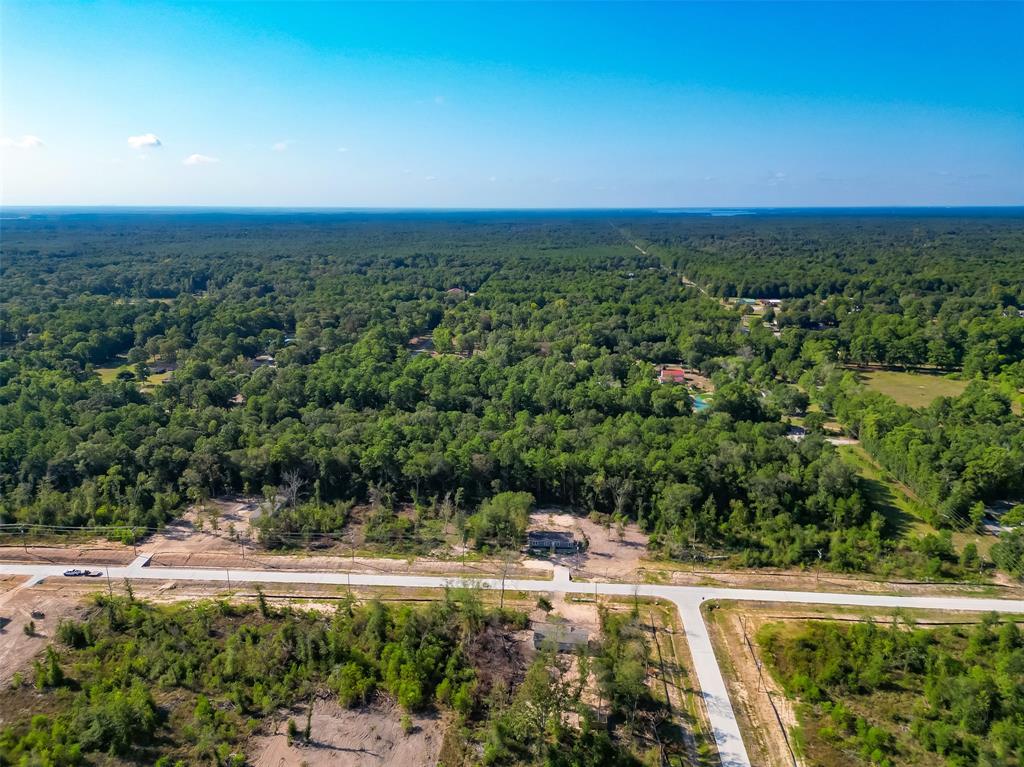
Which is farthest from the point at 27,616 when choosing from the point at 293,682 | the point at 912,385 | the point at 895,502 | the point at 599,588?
the point at 912,385

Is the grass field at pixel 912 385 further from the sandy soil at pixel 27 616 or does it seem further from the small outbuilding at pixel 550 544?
the sandy soil at pixel 27 616

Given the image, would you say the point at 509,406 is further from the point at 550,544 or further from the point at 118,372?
the point at 118,372

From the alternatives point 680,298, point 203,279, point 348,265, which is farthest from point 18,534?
point 348,265

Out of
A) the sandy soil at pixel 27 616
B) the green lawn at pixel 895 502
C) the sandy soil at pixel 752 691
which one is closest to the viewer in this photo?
the sandy soil at pixel 752 691

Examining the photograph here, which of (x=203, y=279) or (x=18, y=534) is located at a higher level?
(x=203, y=279)

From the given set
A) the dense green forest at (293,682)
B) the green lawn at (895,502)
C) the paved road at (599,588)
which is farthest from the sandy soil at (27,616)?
the green lawn at (895,502)

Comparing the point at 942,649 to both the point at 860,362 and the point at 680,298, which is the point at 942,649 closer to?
the point at 860,362
